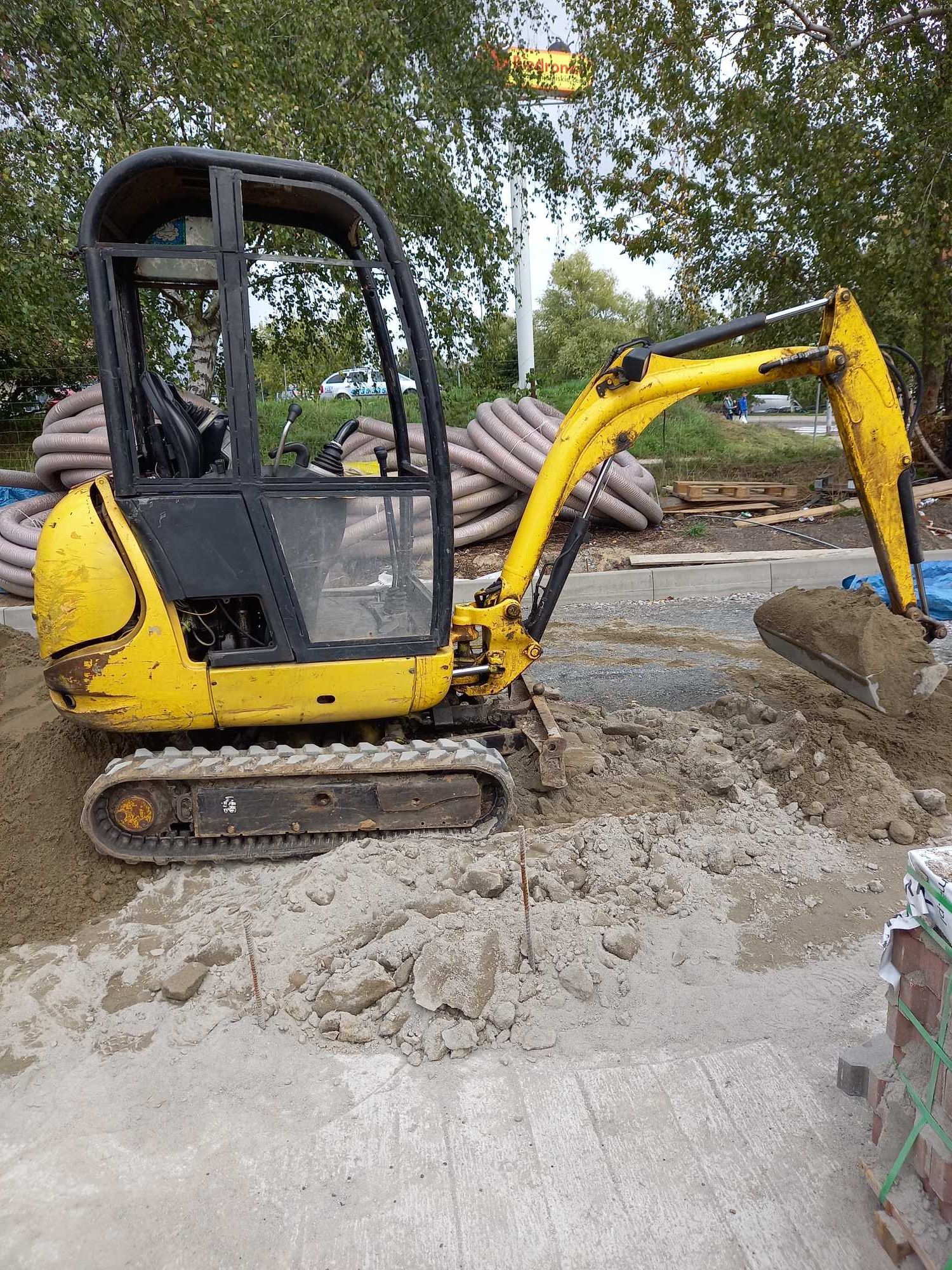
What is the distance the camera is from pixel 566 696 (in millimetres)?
6426

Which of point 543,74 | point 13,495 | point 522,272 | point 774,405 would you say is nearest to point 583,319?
point 774,405

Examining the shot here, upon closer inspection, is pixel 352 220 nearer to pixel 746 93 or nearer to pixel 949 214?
pixel 949 214

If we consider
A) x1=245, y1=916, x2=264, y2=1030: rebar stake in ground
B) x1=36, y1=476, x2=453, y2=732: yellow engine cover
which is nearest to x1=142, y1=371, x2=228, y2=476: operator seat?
x1=36, y1=476, x2=453, y2=732: yellow engine cover

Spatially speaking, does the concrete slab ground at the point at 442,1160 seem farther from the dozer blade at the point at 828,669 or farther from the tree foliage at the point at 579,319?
the tree foliage at the point at 579,319

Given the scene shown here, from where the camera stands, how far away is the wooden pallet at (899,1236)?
1972 millimetres

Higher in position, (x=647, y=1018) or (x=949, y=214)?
(x=949, y=214)

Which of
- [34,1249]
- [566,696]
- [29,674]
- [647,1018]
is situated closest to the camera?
[34,1249]

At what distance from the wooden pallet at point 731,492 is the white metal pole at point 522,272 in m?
4.52

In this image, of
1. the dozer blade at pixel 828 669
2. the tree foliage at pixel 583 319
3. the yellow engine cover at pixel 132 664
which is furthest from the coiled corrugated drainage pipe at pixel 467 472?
the tree foliage at pixel 583 319

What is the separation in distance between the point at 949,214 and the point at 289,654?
10.3 meters

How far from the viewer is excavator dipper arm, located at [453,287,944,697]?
432cm

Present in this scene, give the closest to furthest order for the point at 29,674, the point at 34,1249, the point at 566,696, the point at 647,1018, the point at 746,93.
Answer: the point at 34,1249 → the point at 647,1018 → the point at 29,674 → the point at 566,696 → the point at 746,93

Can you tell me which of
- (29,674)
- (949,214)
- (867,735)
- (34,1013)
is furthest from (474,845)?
(949,214)

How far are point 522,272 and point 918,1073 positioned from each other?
18460 mm
